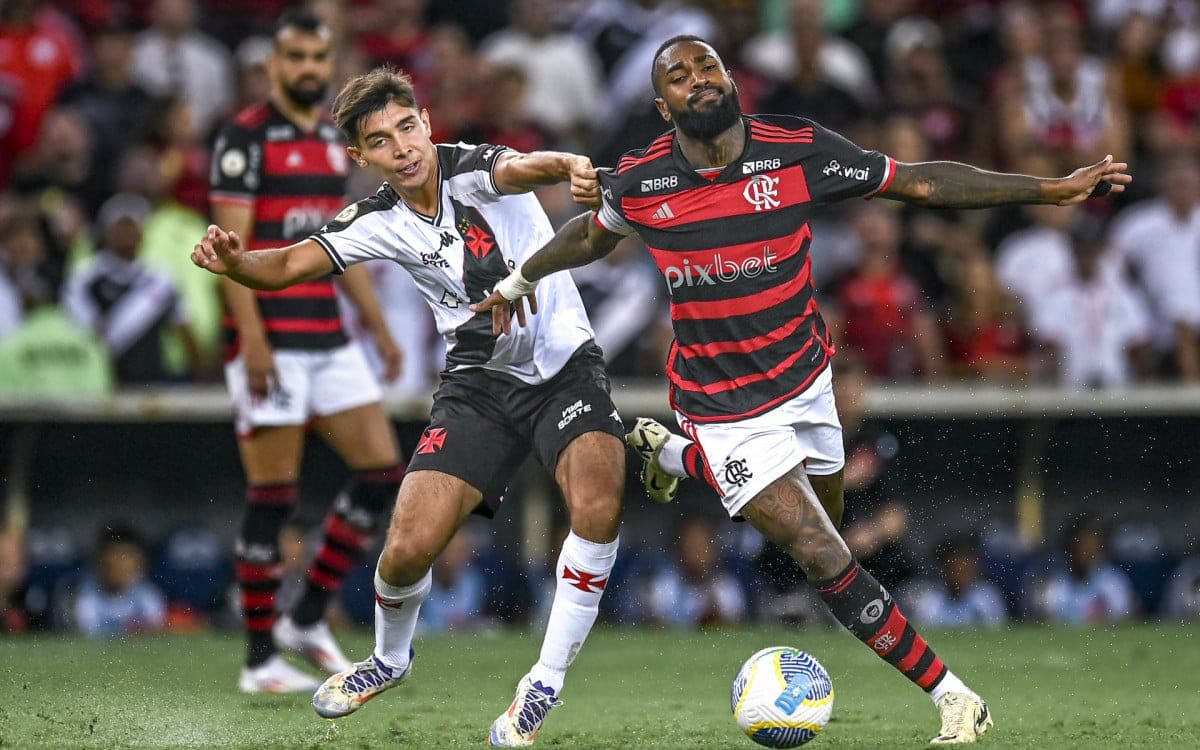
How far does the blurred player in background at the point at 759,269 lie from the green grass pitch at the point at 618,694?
25.9 inches

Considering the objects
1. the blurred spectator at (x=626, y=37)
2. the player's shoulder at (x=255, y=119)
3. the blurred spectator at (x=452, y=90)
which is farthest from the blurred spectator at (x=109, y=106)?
the player's shoulder at (x=255, y=119)

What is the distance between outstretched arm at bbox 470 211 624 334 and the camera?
6746 mm

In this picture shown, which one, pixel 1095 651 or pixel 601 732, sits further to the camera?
pixel 1095 651

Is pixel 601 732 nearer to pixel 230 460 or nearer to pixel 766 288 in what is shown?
pixel 766 288

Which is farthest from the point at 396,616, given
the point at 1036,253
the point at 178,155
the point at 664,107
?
the point at 1036,253

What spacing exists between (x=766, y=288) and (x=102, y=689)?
4019 mm

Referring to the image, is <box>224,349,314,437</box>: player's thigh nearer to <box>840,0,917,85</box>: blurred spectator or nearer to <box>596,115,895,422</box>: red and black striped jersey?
<box>596,115,895,422</box>: red and black striped jersey

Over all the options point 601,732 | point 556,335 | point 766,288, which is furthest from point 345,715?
point 766,288

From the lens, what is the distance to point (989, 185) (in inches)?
Result: 251

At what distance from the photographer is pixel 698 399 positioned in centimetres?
677

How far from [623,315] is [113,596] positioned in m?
3.86

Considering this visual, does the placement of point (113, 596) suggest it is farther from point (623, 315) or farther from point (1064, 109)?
point (1064, 109)

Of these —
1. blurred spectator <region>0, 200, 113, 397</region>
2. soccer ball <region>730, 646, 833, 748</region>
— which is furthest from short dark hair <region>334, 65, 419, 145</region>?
blurred spectator <region>0, 200, 113, 397</region>

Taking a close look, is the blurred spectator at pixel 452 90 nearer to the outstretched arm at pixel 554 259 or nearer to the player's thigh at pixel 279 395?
the player's thigh at pixel 279 395
